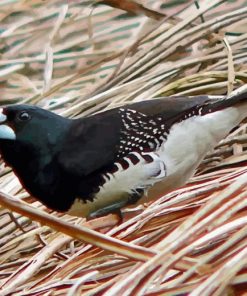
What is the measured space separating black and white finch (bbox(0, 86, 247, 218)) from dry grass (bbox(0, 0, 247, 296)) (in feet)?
0.20

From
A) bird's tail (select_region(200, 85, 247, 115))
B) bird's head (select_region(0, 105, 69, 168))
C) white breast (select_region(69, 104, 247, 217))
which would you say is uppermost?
bird's head (select_region(0, 105, 69, 168))

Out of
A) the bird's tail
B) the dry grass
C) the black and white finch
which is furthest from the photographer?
the bird's tail

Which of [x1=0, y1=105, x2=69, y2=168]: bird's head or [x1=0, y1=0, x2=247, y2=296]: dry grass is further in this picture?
[x1=0, y1=105, x2=69, y2=168]: bird's head

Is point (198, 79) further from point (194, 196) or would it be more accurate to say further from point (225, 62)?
point (194, 196)

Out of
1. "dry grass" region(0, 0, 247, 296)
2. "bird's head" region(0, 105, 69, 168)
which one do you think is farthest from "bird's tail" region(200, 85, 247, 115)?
"bird's head" region(0, 105, 69, 168)

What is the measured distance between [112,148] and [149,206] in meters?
0.18

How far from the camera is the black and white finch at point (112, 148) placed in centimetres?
235

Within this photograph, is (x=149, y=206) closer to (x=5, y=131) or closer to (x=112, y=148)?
(x=112, y=148)

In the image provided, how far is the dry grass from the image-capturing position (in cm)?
181

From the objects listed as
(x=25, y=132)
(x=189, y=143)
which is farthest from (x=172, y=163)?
(x=25, y=132)

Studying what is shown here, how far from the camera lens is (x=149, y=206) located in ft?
8.18

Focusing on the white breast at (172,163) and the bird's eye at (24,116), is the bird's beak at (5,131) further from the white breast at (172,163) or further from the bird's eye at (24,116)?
the white breast at (172,163)

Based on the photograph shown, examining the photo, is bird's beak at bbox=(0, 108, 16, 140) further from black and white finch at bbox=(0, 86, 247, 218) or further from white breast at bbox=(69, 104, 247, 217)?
white breast at bbox=(69, 104, 247, 217)

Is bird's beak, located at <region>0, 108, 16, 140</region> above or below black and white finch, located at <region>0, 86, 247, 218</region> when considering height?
above
